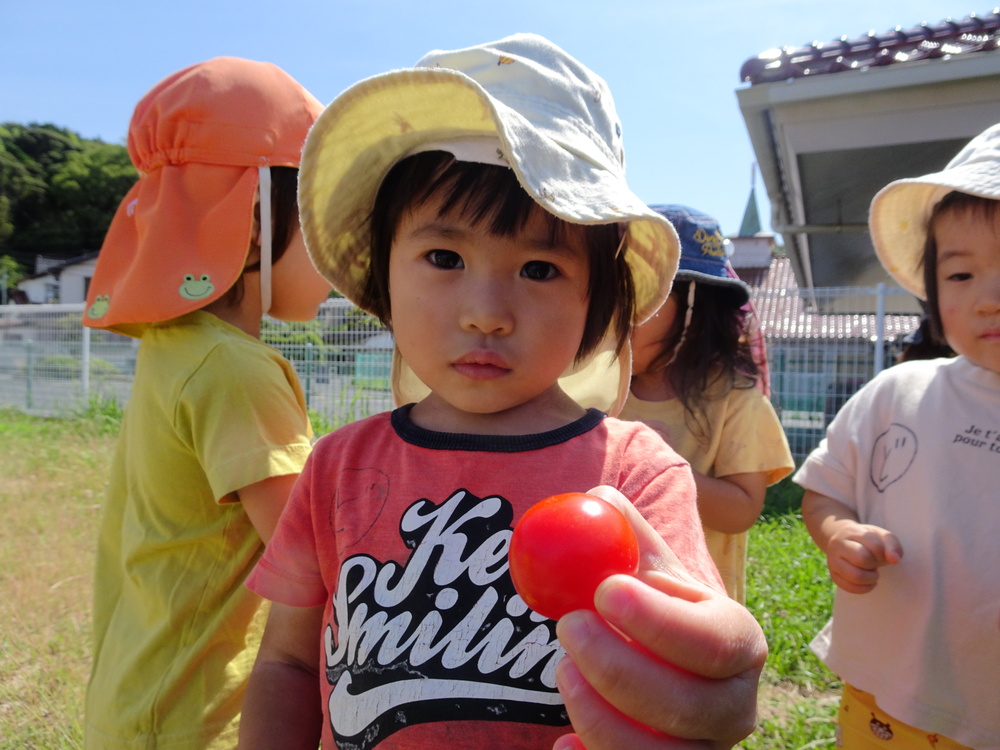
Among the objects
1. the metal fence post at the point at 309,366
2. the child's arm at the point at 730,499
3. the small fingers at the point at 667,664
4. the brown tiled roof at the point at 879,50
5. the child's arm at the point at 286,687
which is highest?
the brown tiled roof at the point at 879,50

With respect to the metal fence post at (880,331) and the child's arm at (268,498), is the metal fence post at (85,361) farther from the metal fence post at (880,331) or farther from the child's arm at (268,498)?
the child's arm at (268,498)

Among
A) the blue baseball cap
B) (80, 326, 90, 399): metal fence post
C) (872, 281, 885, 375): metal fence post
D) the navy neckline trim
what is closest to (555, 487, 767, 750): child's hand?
the navy neckline trim

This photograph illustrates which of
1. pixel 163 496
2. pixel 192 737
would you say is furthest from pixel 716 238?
pixel 192 737

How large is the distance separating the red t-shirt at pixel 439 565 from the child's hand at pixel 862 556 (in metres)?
0.73

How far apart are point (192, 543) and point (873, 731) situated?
152 centimetres

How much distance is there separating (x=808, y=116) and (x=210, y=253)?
531 centimetres

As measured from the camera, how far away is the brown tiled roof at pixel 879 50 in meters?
5.14

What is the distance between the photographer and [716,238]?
2291 millimetres

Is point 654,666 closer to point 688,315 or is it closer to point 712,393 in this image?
point 712,393

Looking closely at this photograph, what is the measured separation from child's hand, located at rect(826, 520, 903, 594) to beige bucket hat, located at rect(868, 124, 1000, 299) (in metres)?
0.68

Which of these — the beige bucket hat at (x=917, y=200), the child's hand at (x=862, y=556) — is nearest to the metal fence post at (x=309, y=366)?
the beige bucket hat at (x=917, y=200)

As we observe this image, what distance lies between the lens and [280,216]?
1.73 metres

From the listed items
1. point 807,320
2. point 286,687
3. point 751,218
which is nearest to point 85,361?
point 807,320

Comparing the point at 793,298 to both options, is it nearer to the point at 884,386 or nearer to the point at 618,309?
the point at 884,386
